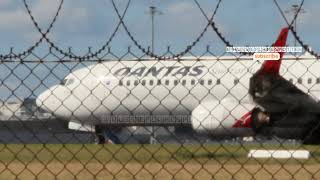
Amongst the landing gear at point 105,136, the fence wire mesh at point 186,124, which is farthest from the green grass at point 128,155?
the landing gear at point 105,136

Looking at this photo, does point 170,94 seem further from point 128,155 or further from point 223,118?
point 128,155

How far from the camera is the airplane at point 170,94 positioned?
32312mm

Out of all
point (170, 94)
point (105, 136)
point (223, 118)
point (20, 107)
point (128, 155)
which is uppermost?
point (20, 107)

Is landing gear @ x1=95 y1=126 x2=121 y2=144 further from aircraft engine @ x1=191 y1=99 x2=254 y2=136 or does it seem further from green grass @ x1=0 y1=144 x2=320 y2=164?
green grass @ x1=0 y1=144 x2=320 y2=164

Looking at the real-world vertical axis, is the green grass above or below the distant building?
below

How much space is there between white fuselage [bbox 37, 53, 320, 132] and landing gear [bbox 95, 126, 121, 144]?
19.2 inches

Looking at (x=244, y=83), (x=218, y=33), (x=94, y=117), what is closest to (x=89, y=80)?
(x=94, y=117)

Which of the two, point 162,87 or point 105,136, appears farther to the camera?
point 105,136

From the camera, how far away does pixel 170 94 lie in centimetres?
3366

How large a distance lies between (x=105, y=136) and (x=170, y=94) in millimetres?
8885

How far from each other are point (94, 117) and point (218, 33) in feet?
103

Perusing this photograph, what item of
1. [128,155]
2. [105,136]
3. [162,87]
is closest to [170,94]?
[162,87]

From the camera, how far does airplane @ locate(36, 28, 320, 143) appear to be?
32.3 m

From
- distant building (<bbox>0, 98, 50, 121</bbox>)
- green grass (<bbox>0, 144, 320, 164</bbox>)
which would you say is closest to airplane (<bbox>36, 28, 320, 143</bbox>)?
green grass (<bbox>0, 144, 320, 164</bbox>)
